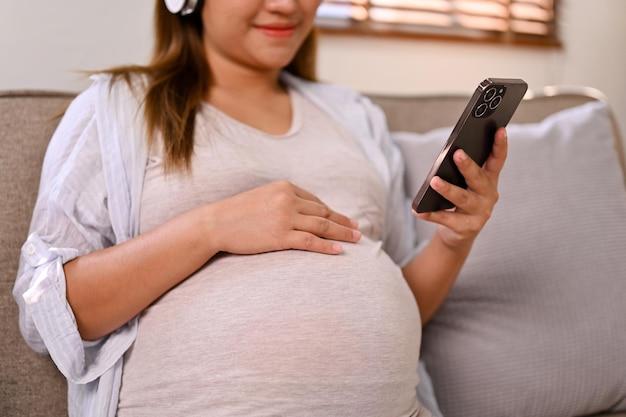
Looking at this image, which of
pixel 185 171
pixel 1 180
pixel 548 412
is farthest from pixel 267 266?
pixel 548 412

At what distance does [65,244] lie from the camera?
0.99 meters

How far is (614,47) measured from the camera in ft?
7.68

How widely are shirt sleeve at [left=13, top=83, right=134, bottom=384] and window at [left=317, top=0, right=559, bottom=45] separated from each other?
97 centimetres

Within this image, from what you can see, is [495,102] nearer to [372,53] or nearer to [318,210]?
[318,210]

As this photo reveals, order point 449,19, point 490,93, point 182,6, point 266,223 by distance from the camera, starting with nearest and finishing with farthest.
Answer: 1. point 490,93
2. point 266,223
3. point 182,6
4. point 449,19

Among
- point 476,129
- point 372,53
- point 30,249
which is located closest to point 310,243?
point 476,129

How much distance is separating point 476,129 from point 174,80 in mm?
521

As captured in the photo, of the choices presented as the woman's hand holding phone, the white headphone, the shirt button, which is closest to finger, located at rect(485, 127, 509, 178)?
the woman's hand holding phone

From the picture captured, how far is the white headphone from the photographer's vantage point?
1144 mm

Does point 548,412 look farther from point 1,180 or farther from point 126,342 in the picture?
point 1,180

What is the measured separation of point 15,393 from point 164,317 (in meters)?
0.26

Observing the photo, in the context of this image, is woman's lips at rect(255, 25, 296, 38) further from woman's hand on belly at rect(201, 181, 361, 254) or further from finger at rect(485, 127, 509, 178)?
finger at rect(485, 127, 509, 178)

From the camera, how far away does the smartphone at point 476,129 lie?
0.88 metres

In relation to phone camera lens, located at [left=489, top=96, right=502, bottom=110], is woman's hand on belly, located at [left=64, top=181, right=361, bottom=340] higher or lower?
lower
